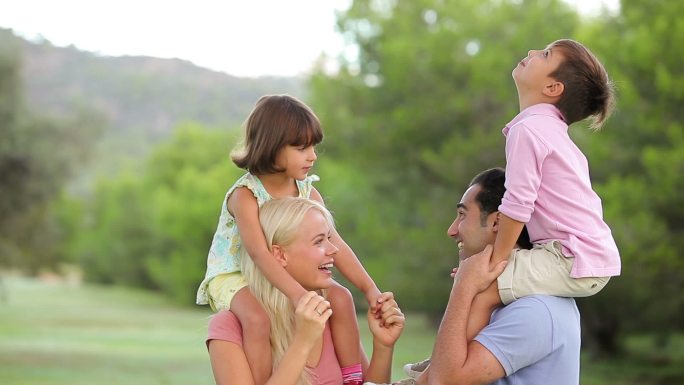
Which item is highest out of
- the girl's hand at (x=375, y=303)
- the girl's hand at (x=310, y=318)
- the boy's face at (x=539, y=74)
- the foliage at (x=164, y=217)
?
the foliage at (x=164, y=217)

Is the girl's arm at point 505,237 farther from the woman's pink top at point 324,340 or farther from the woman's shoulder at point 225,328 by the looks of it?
the woman's shoulder at point 225,328

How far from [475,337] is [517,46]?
24149mm

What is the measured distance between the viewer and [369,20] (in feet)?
108

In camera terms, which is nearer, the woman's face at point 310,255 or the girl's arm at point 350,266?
the woman's face at point 310,255

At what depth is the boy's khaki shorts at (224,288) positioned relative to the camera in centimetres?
389

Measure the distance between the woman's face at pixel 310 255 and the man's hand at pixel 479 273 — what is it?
511 millimetres

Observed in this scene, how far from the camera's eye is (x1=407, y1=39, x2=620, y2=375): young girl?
342 cm

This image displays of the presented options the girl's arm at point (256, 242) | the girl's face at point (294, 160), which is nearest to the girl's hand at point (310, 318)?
the girl's arm at point (256, 242)

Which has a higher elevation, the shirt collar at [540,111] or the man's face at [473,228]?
the shirt collar at [540,111]

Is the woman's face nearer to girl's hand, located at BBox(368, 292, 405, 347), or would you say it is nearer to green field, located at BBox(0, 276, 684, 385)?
girl's hand, located at BBox(368, 292, 405, 347)

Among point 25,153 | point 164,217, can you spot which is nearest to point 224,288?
point 25,153

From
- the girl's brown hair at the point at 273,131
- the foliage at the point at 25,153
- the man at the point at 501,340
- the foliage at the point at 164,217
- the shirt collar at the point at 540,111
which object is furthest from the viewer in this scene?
the foliage at the point at 164,217

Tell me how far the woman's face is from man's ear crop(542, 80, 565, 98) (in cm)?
91

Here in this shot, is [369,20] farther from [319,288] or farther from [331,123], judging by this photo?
[319,288]
